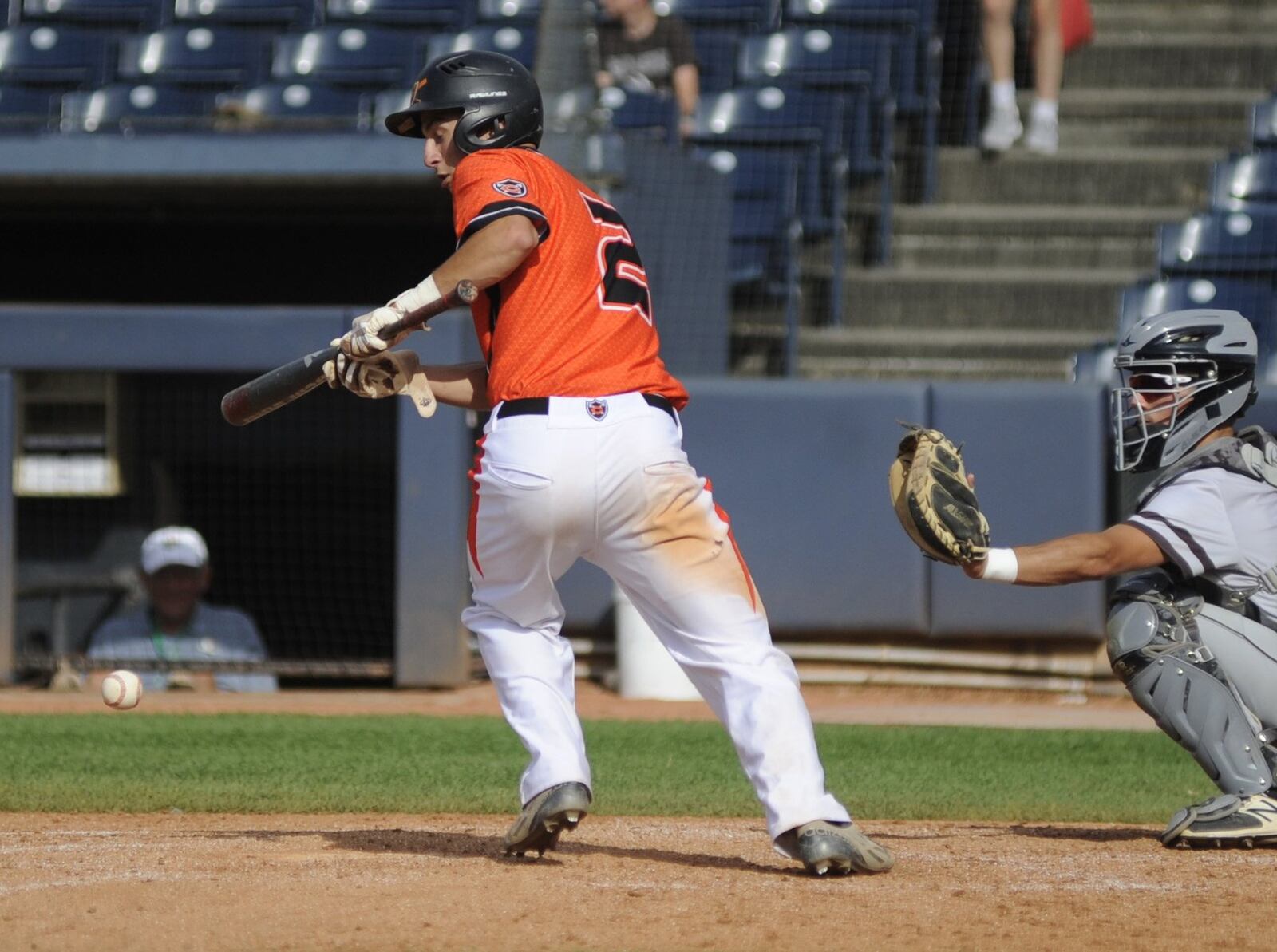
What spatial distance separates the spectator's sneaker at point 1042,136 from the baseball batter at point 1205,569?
7.14 metres

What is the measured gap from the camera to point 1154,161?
11281mm

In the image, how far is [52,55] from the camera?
11.5m

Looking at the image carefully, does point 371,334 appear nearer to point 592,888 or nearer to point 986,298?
point 592,888

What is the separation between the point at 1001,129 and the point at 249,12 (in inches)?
193

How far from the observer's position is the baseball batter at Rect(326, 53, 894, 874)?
3625mm

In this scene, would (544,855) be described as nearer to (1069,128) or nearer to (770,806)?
(770,806)

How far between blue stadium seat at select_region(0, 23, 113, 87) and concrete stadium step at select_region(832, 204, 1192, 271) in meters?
4.70

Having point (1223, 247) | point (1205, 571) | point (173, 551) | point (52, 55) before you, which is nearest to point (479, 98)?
point (1205, 571)

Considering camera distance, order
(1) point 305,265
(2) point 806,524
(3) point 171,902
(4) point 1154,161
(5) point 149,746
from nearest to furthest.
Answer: (3) point 171,902
(5) point 149,746
(2) point 806,524
(1) point 305,265
(4) point 1154,161

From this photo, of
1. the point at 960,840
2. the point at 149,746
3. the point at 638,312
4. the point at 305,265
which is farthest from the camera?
the point at 305,265

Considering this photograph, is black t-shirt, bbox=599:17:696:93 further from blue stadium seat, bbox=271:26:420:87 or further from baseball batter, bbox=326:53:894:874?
baseball batter, bbox=326:53:894:874

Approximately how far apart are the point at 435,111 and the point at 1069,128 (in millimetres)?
8779

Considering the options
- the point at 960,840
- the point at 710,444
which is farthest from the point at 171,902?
the point at 710,444

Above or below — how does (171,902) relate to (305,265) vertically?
below
